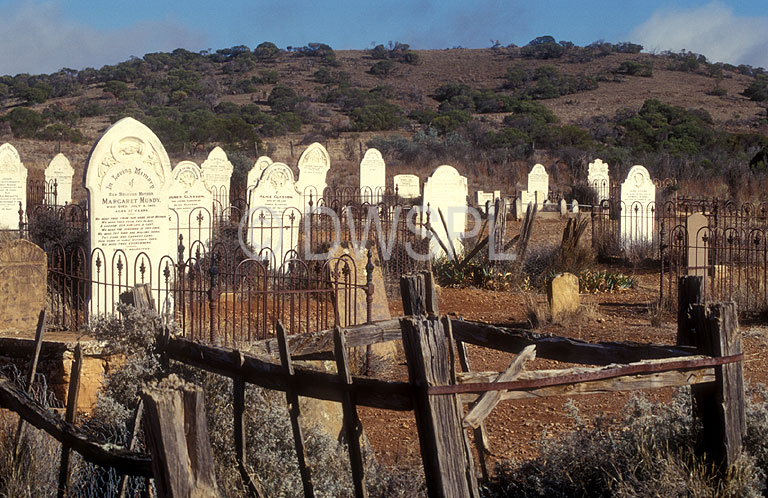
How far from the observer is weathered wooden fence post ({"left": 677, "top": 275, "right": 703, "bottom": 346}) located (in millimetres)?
3777

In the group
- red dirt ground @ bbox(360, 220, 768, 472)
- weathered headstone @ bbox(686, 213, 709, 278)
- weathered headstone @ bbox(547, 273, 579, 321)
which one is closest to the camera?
red dirt ground @ bbox(360, 220, 768, 472)

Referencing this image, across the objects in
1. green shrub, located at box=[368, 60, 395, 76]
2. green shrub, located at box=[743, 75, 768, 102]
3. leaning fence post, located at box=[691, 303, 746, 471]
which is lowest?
leaning fence post, located at box=[691, 303, 746, 471]

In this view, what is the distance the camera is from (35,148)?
35.4 meters

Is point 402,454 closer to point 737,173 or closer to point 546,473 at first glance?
point 546,473

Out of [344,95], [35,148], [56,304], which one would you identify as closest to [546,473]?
[56,304]

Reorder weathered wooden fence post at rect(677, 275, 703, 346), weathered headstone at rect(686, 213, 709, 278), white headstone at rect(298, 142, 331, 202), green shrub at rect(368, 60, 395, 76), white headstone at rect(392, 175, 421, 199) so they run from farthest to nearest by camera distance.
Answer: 1. green shrub at rect(368, 60, 395, 76)
2. white headstone at rect(392, 175, 421, 199)
3. white headstone at rect(298, 142, 331, 202)
4. weathered headstone at rect(686, 213, 709, 278)
5. weathered wooden fence post at rect(677, 275, 703, 346)

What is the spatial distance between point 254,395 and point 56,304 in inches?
191

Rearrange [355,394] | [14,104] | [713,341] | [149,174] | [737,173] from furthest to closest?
[14,104]
[737,173]
[149,174]
[713,341]
[355,394]

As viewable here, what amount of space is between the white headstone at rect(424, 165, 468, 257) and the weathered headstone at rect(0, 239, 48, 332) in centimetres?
794

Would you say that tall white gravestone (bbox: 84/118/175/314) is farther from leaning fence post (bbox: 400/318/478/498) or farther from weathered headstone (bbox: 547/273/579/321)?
leaning fence post (bbox: 400/318/478/498)

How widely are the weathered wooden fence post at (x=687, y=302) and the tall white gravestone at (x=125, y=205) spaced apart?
564cm

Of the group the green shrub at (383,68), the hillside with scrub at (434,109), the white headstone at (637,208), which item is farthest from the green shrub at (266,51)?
the white headstone at (637,208)

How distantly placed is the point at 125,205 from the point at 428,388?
6.30m

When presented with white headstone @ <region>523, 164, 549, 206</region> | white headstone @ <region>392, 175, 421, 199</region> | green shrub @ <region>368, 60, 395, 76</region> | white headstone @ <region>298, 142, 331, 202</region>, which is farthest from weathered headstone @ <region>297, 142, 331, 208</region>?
green shrub @ <region>368, 60, 395, 76</region>
